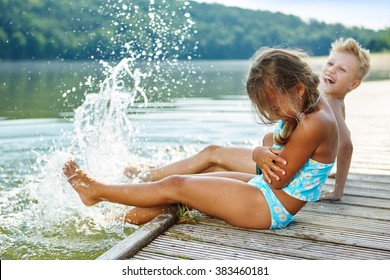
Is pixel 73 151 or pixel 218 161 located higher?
pixel 218 161

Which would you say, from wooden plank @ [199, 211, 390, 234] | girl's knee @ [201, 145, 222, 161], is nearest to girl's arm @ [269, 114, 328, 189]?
wooden plank @ [199, 211, 390, 234]

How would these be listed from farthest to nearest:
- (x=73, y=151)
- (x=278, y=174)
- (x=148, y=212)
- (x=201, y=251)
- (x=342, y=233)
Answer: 1. (x=73, y=151)
2. (x=148, y=212)
3. (x=342, y=233)
4. (x=278, y=174)
5. (x=201, y=251)

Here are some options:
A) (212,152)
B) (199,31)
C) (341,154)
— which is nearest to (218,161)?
(212,152)

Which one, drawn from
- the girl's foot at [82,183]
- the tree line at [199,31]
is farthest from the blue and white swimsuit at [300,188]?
the tree line at [199,31]

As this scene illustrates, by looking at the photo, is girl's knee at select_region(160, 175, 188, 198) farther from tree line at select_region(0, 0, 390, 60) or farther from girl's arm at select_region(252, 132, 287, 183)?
tree line at select_region(0, 0, 390, 60)

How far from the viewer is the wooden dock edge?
7.91 feet

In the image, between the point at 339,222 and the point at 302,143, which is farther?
the point at 339,222

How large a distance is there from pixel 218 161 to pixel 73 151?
120 inches

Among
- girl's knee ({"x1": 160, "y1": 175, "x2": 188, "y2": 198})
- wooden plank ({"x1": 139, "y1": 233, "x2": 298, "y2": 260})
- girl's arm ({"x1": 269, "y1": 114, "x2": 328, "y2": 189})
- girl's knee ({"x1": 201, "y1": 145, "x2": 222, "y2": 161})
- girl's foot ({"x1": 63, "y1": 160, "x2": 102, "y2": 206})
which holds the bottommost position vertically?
wooden plank ({"x1": 139, "y1": 233, "x2": 298, "y2": 260})

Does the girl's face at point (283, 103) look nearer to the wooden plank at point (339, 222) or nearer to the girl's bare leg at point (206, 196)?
the girl's bare leg at point (206, 196)

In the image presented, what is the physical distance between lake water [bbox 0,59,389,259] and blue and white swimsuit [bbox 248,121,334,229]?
0.42 meters

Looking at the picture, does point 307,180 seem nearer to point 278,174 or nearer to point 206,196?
point 278,174

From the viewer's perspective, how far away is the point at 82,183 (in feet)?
10.6
